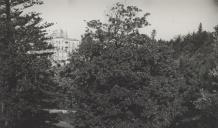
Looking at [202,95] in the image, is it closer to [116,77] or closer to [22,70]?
[116,77]

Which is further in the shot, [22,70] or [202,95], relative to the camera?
[202,95]

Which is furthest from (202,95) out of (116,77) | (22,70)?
(22,70)

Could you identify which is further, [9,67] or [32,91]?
[32,91]

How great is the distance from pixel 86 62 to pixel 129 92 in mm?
4906

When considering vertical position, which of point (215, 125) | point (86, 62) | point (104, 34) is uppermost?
point (104, 34)

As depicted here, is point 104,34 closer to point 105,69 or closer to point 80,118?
point 105,69

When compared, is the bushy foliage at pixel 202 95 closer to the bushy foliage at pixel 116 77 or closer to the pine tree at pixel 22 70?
the bushy foliage at pixel 116 77

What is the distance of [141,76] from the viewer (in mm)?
39094

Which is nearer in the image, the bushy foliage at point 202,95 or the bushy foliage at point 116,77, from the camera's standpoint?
the bushy foliage at point 116,77

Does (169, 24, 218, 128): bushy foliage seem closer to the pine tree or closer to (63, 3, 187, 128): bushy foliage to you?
(63, 3, 187, 128): bushy foliage

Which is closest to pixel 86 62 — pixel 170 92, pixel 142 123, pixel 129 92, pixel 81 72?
pixel 81 72

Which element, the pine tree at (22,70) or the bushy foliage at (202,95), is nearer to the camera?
the pine tree at (22,70)

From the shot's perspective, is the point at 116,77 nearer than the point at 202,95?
Yes

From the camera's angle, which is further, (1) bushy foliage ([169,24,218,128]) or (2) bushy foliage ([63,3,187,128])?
(1) bushy foliage ([169,24,218,128])
